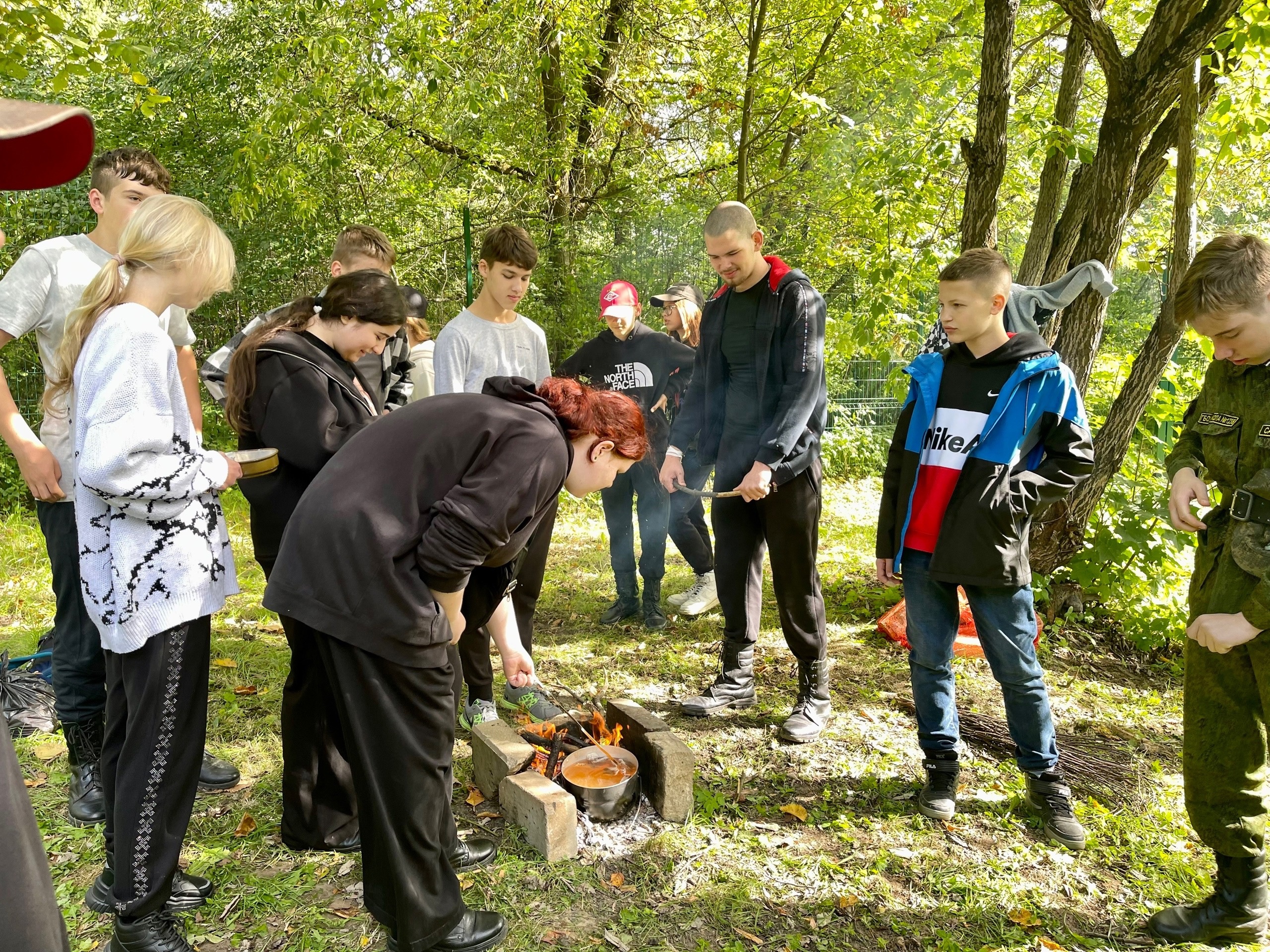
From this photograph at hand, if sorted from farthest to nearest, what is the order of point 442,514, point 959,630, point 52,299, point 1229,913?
point 959,630 → point 52,299 → point 1229,913 → point 442,514

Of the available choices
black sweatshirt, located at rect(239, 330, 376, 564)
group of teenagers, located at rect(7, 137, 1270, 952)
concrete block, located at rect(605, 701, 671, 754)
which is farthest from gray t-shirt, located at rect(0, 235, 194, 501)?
concrete block, located at rect(605, 701, 671, 754)

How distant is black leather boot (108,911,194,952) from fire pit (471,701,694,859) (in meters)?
1.16

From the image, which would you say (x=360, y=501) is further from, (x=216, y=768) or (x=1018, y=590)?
(x=1018, y=590)

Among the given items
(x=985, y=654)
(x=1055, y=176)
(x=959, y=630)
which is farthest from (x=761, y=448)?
(x=1055, y=176)

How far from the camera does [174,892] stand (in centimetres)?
271

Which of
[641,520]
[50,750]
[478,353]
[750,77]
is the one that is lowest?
[50,750]

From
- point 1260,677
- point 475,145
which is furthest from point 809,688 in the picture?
point 475,145

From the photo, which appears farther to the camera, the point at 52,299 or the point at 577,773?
the point at 577,773

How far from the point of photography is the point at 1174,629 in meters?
4.93

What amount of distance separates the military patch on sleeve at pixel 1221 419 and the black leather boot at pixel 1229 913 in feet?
4.42

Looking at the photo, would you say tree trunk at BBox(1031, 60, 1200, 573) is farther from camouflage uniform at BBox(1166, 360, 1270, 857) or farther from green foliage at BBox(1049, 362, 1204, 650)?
camouflage uniform at BBox(1166, 360, 1270, 857)

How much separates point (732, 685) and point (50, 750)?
10.4ft

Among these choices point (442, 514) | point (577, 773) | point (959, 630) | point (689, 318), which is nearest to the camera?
point (442, 514)

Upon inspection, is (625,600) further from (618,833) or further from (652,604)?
(618,833)
